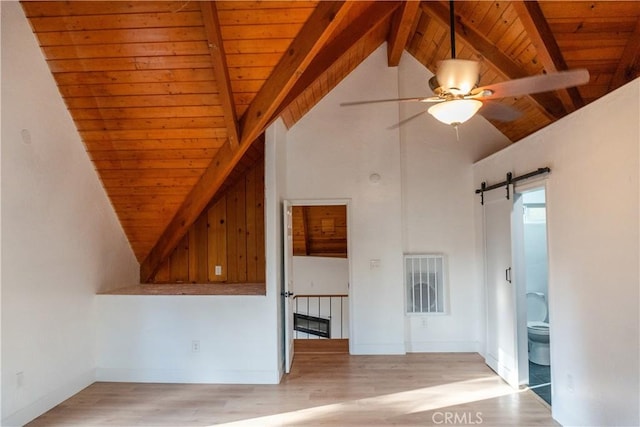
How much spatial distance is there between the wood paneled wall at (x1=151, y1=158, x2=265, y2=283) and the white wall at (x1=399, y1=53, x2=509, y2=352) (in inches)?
76.8

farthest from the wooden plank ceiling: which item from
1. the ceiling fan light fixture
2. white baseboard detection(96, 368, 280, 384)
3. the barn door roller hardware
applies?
white baseboard detection(96, 368, 280, 384)

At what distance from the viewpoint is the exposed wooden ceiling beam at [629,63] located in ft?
9.98

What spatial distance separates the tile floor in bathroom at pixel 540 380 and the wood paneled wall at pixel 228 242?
129 inches

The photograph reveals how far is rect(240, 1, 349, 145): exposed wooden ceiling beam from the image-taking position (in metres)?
2.73

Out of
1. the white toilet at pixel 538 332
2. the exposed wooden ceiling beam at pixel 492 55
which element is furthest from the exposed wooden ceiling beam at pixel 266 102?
the white toilet at pixel 538 332

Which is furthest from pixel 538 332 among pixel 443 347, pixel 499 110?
pixel 499 110

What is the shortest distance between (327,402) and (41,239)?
2833 mm

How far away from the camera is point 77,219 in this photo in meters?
3.73

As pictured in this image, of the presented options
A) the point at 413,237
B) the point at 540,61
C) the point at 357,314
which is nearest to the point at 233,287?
the point at 357,314

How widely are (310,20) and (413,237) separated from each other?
3.10 meters

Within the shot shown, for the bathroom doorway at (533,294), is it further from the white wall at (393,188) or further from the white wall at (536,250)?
the white wall at (393,188)

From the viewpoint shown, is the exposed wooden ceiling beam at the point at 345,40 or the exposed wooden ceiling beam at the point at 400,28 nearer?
the exposed wooden ceiling beam at the point at 345,40

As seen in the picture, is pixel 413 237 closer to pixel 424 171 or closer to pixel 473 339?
pixel 424 171

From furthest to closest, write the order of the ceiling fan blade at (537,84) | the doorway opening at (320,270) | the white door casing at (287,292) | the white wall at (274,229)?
the doorway opening at (320,270)
the white door casing at (287,292)
the white wall at (274,229)
the ceiling fan blade at (537,84)
